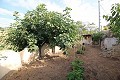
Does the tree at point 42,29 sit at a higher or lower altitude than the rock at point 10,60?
higher

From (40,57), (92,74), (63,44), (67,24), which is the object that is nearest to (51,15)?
(67,24)

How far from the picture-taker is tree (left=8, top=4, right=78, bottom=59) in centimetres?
1043

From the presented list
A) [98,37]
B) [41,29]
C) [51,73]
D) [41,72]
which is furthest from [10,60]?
[98,37]

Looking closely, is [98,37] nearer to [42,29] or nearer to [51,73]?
[42,29]

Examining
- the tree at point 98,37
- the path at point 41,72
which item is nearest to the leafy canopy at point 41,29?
the path at point 41,72

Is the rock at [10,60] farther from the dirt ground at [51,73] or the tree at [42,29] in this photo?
the tree at [42,29]

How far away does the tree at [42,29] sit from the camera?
1043 centimetres

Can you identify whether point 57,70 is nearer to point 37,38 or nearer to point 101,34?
point 37,38

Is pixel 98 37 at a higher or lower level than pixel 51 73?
higher

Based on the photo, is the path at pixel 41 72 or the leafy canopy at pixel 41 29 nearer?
the path at pixel 41 72

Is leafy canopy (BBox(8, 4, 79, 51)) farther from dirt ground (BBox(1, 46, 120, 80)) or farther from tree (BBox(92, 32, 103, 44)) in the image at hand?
tree (BBox(92, 32, 103, 44))

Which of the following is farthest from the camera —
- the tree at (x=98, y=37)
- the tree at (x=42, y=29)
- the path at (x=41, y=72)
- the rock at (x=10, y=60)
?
the tree at (x=98, y=37)

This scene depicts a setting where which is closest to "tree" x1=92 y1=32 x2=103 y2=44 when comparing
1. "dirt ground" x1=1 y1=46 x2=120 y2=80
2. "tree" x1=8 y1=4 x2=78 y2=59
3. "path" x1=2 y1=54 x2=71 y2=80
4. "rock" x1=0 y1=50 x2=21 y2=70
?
"tree" x1=8 y1=4 x2=78 y2=59

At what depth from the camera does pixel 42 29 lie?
426 inches
